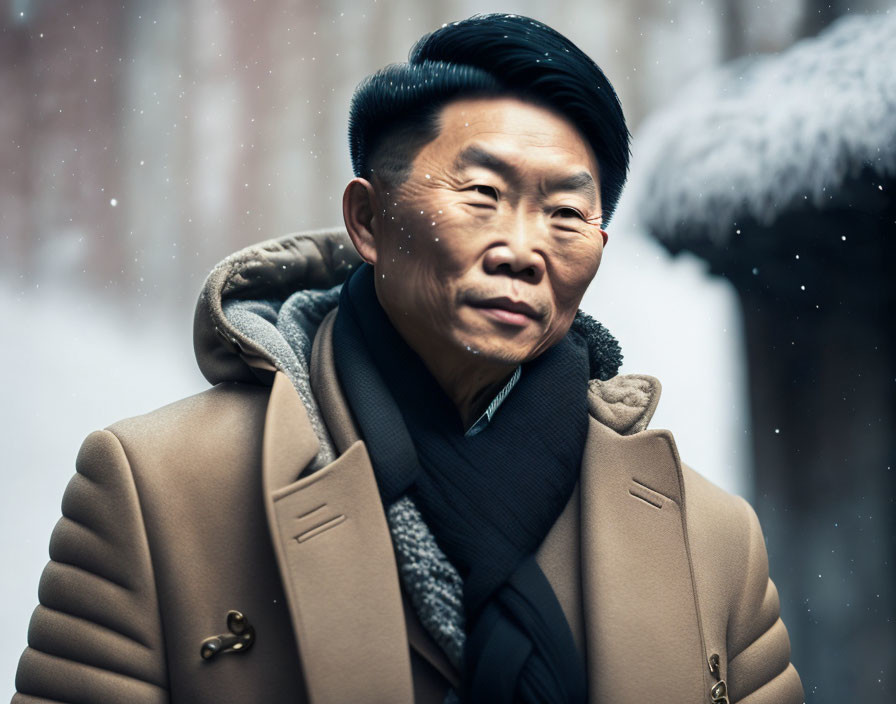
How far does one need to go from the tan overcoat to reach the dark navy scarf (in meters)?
0.03

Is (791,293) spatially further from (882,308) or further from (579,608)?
(579,608)

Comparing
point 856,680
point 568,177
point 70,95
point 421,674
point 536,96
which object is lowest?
point 856,680

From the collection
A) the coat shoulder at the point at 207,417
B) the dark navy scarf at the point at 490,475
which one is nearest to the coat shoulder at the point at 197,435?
the coat shoulder at the point at 207,417

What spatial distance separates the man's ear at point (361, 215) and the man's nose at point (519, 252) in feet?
0.56

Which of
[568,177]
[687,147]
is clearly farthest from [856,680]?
[568,177]

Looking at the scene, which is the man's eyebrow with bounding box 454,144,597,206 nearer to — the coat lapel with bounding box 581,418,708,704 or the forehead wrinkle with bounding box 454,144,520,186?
the forehead wrinkle with bounding box 454,144,520,186

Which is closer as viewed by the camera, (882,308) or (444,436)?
(444,436)

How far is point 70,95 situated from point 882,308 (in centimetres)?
154

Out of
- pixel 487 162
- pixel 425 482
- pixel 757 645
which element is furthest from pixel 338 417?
pixel 757 645

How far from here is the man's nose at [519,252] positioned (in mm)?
1142

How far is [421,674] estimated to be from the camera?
1.14 m

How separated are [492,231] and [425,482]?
0.97 feet

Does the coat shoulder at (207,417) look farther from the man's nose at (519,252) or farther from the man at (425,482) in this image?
the man's nose at (519,252)

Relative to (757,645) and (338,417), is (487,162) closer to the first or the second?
(338,417)
